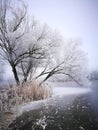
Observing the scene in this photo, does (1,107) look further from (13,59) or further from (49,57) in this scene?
(49,57)

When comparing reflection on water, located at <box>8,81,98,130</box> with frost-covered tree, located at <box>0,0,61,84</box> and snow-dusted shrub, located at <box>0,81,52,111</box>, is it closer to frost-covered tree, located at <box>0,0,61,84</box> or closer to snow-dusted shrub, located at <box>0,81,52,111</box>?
snow-dusted shrub, located at <box>0,81,52,111</box>

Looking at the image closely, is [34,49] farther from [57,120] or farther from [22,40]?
[57,120]

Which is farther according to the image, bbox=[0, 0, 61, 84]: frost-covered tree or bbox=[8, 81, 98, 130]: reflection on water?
bbox=[0, 0, 61, 84]: frost-covered tree

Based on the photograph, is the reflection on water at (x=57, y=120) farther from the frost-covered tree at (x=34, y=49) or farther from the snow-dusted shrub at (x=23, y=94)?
the frost-covered tree at (x=34, y=49)

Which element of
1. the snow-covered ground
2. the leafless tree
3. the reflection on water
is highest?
the leafless tree

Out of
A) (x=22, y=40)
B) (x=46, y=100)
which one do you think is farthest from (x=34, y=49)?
(x=46, y=100)

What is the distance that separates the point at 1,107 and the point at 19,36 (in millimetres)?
5563

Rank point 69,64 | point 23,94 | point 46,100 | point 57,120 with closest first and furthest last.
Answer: point 57,120 → point 23,94 → point 46,100 → point 69,64

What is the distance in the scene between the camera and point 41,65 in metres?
11.3

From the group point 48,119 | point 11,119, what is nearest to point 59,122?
point 48,119

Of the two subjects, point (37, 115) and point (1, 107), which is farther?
point (1, 107)

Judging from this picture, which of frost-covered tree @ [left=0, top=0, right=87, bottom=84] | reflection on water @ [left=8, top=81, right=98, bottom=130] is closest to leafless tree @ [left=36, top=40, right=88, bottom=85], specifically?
frost-covered tree @ [left=0, top=0, right=87, bottom=84]

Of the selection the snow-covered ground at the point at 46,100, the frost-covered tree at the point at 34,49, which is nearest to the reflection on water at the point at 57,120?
the snow-covered ground at the point at 46,100

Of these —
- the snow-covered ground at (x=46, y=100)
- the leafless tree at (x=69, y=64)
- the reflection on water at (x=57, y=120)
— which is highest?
the leafless tree at (x=69, y=64)
